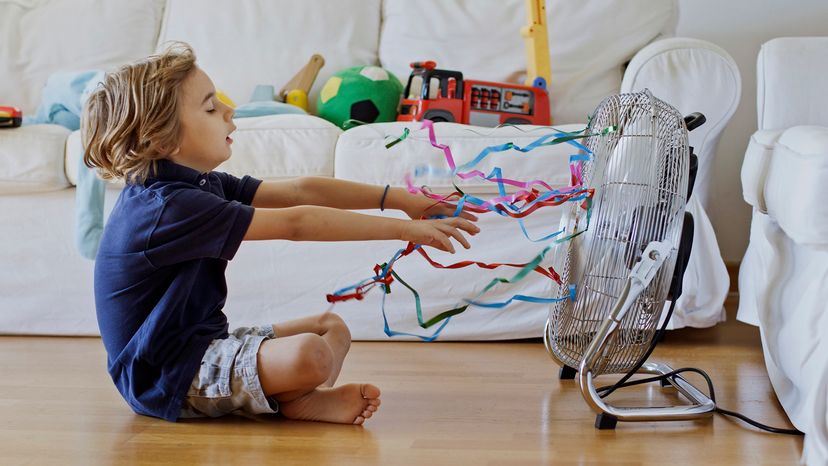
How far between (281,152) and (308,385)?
72 centimetres

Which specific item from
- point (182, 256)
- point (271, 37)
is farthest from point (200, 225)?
point (271, 37)

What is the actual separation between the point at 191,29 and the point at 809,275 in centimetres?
187

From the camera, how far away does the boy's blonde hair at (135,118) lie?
4.56 ft

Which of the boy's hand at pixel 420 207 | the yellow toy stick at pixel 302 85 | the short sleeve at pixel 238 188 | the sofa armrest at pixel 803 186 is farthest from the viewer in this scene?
the yellow toy stick at pixel 302 85

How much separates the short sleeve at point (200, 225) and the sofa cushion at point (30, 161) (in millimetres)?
813

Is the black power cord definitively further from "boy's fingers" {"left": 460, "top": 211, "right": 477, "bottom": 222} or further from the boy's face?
the boy's face

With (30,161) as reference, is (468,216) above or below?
above

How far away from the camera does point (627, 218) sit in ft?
4.27

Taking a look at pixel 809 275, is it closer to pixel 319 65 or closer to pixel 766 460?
pixel 766 460

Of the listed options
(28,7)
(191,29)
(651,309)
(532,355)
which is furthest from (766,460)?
(28,7)

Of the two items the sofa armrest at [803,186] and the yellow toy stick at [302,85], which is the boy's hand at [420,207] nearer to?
the sofa armrest at [803,186]

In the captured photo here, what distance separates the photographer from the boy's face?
4.69ft

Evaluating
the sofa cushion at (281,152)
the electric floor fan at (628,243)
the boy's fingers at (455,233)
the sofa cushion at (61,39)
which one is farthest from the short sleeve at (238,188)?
the sofa cushion at (61,39)

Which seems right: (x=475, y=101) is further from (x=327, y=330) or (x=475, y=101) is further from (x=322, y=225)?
(x=322, y=225)
